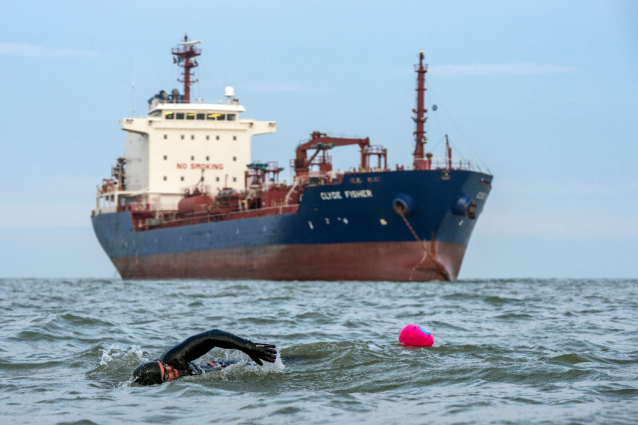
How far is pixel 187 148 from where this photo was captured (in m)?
40.6

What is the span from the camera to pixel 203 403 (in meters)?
6.07

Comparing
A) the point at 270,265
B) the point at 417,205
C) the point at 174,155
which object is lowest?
the point at 270,265

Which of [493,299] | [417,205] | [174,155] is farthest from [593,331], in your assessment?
[174,155]

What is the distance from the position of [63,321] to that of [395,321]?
16.6 ft

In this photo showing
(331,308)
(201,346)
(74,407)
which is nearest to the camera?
(74,407)

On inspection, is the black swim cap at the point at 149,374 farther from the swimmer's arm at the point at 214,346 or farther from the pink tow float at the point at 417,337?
the pink tow float at the point at 417,337

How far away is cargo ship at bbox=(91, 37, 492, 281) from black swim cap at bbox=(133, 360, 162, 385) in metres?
19.4

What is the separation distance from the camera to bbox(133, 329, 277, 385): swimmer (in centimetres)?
666

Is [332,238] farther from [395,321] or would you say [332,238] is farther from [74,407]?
[74,407]

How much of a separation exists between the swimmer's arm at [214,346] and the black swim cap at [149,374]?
0.22 metres

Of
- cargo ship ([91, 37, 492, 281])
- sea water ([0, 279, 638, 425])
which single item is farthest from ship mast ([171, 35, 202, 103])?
sea water ([0, 279, 638, 425])

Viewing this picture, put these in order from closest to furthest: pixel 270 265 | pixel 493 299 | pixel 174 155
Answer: pixel 493 299
pixel 270 265
pixel 174 155

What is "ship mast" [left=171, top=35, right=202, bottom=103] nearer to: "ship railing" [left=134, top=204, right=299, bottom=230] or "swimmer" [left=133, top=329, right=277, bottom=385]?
"ship railing" [left=134, top=204, right=299, bottom=230]

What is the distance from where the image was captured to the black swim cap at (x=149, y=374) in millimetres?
6726
